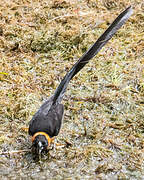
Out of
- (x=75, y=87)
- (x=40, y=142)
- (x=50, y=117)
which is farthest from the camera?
(x=75, y=87)

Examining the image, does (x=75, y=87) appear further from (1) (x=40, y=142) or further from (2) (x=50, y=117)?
(1) (x=40, y=142)

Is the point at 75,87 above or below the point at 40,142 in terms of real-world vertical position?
above

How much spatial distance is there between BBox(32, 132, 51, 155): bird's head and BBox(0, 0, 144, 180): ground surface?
4.5 inches

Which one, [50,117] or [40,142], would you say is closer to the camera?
[40,142]

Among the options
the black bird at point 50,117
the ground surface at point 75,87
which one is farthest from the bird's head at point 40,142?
the ground surface at point 75,87

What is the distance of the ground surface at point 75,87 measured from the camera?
146 inches

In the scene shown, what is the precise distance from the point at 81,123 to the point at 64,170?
3.11 ft

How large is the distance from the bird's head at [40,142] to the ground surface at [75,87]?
12 centimetres

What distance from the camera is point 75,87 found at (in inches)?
202

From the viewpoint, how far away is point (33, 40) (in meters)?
5.95

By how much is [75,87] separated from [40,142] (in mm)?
1595

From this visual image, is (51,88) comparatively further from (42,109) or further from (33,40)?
(33,40)

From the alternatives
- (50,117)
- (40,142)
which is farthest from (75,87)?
(40,142)

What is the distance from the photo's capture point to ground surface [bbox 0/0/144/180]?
146 inches
